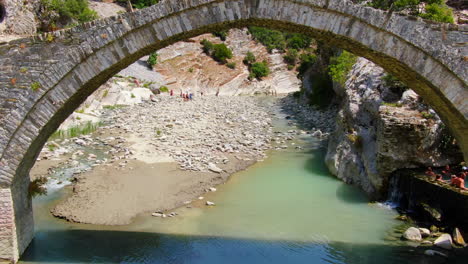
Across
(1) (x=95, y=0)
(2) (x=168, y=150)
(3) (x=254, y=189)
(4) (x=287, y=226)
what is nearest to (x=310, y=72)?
(2) (x=168, y=150)

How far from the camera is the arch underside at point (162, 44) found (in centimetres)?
617

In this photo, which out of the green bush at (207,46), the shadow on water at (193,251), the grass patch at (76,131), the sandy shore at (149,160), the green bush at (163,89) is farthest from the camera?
the green bush at (207,46)

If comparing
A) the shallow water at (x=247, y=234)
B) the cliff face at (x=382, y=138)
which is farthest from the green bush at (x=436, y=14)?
the shallow water at (x=247, y=234)

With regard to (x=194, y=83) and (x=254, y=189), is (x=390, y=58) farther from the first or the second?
(x=194, y=83)

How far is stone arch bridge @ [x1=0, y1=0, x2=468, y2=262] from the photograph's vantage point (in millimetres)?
6027

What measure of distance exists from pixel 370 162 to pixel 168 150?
7647 millimetres

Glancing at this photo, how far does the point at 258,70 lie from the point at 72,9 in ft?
72.4

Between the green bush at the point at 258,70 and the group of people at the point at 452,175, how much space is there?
122 feet

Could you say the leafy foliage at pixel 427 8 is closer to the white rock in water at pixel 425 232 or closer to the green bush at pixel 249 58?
the white rock in water at pixel 425 232

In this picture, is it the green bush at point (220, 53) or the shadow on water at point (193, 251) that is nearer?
the shadow on water at point (193, 251)

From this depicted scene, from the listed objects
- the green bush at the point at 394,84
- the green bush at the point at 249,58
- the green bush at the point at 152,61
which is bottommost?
the green bush at the point at 394,84

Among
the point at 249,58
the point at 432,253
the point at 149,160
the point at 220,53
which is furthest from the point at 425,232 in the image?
the point at 249,58

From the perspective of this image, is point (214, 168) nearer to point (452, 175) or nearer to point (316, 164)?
point (316, 164)

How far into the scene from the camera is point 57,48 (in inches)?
253
